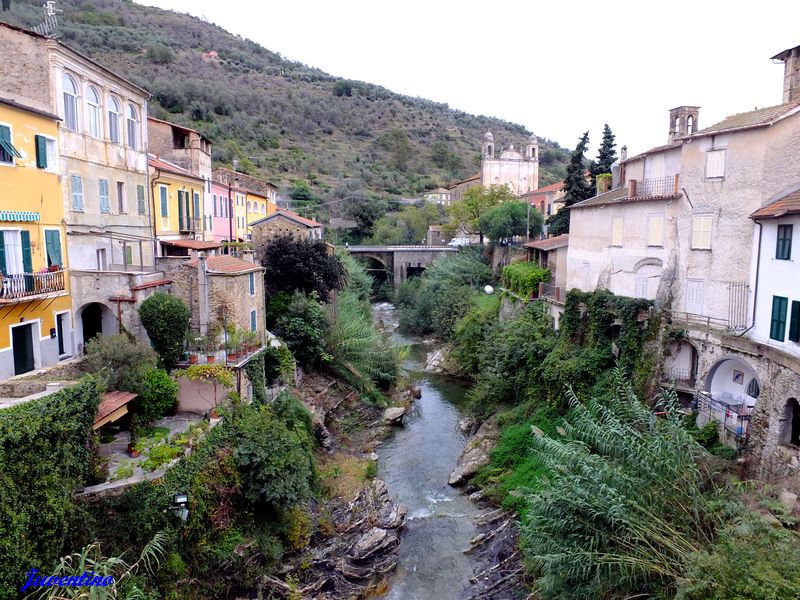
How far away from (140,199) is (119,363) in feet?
33.4

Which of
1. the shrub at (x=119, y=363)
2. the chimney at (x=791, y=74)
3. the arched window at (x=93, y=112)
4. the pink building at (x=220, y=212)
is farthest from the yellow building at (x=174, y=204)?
the chimney at (x=791, y=74)

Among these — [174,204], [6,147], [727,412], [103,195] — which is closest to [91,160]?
[103,195]

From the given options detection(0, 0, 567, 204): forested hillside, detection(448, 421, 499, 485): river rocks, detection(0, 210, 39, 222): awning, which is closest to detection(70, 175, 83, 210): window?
detection(0, 210, 39, 222): awning

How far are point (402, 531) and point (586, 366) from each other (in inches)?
380

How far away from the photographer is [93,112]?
20438 millimetres

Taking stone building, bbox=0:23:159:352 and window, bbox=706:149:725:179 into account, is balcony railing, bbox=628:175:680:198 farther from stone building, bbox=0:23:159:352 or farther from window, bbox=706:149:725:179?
stone building, bbox=0:23:159:352

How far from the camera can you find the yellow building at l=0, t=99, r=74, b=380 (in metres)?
15.7

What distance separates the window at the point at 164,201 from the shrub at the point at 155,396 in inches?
442

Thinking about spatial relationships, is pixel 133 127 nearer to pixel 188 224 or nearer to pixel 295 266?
pixel 188 224

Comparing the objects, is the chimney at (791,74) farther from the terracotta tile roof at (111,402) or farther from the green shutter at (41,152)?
the green shutter at (41,152)

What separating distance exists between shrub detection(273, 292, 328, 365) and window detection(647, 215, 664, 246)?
15573mm

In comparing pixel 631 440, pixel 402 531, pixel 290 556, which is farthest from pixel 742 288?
pixel 290 556

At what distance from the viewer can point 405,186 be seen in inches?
3730

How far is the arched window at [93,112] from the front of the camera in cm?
2007
